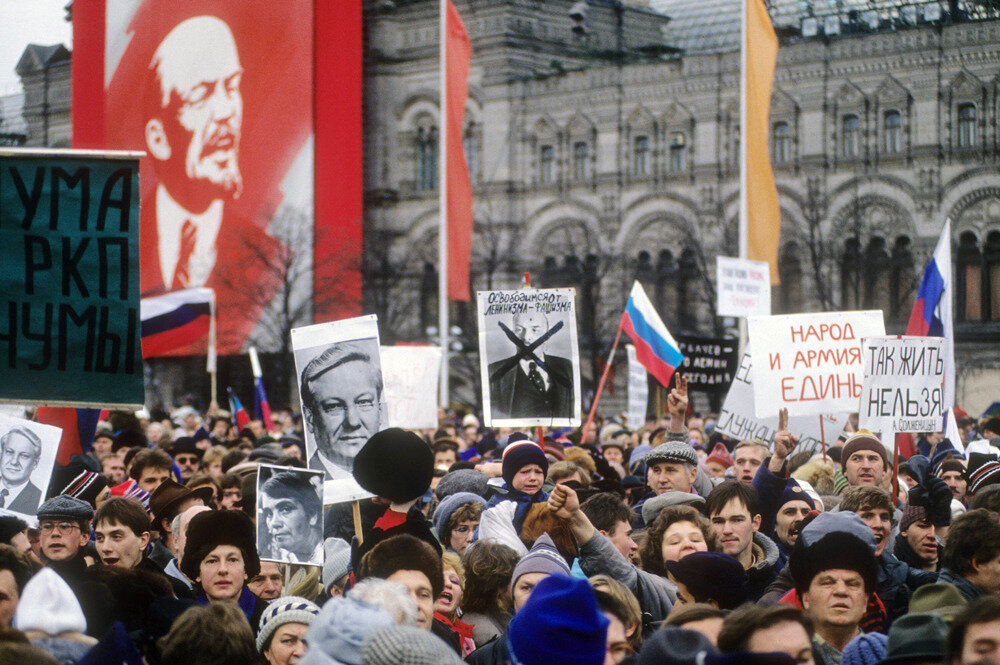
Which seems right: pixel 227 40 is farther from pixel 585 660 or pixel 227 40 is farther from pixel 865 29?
pixel 585 660

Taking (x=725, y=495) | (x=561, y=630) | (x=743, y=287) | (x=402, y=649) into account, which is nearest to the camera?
(x=402, y=649)

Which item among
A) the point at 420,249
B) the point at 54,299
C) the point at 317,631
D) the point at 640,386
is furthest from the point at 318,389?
the point at 420,249

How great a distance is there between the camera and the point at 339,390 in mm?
7844

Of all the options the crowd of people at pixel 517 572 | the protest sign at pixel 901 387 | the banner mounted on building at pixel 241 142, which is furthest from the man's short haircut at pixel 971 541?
the banner mounted on building at pixel 241 142

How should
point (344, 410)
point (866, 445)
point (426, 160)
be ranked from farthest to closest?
point (426, 160)
point (866, 445)
point (344, 410)

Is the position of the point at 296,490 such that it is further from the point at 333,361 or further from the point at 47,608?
the point at 47,608

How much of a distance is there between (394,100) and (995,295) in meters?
22.5

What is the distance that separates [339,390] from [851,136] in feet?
132

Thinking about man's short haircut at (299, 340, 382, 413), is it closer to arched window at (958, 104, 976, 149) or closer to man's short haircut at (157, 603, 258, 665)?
man's short haircut at (157, 603, 258, 665)

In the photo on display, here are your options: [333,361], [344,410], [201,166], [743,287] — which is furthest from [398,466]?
[201,166]

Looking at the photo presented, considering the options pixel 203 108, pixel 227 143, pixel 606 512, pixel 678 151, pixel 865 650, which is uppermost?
pixel 203 108

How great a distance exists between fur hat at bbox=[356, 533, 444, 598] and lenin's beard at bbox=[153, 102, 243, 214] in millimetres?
43605

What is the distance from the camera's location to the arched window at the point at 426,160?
5556 cm

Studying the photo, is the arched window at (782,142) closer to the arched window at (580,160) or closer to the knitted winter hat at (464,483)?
the arched window at (580,160)
